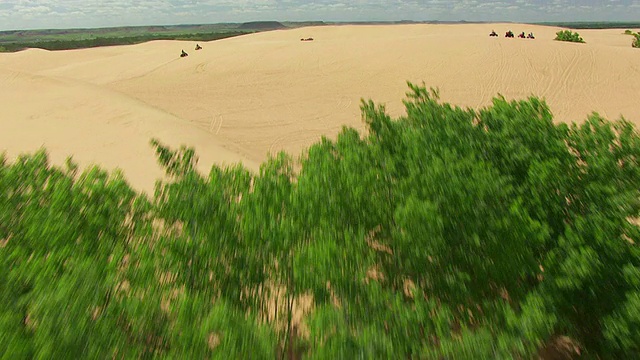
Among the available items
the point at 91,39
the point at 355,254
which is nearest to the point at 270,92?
the point at 355,254

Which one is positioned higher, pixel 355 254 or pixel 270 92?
pixel 355 254

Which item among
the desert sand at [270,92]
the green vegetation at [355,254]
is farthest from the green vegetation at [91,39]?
the green vegetation at [355,254]

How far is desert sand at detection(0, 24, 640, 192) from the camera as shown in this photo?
483 inches

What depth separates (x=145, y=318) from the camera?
2979 mm

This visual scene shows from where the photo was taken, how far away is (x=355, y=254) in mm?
3697

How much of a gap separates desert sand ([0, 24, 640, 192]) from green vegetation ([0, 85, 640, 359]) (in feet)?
17.9

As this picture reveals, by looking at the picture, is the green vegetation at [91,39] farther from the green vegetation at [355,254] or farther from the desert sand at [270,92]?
the green vegetation at [355,254]

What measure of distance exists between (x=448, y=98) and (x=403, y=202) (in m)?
14.8

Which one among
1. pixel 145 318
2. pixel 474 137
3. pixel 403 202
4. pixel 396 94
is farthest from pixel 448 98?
pixel 145 318

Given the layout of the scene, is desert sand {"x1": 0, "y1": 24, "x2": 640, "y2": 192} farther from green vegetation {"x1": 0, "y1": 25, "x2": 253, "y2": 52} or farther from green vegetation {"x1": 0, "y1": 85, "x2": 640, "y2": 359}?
green vegetation {"x1": 0, "y1": 25, "x2": 253, "y2": 52}

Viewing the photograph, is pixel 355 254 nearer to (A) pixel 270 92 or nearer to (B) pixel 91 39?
(A) pixel 270 92

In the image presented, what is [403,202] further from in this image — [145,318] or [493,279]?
[145,318]

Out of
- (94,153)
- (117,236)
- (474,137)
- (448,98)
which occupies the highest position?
(474,137)

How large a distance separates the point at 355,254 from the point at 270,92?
1713cm
